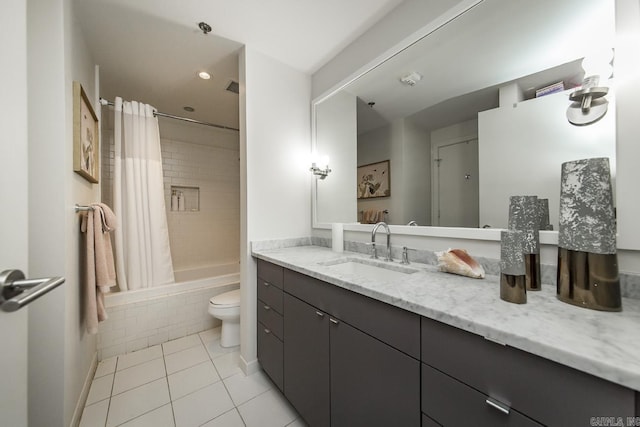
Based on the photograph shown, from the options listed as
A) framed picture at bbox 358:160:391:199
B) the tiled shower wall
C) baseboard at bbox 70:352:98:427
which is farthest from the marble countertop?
the tiled shower wall

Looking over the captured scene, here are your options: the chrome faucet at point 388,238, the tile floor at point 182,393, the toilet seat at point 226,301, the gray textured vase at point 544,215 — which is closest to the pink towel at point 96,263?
the tile floor at point 182,393

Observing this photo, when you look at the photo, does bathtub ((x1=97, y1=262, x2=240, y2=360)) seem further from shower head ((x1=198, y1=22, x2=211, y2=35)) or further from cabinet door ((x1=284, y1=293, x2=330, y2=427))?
shower head ((x1=198, y1=22, x2=211, y2=35))

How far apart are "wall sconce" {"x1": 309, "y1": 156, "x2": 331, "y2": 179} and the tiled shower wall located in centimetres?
203

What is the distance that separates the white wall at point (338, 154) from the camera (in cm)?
180

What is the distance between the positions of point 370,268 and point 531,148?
3.18ft

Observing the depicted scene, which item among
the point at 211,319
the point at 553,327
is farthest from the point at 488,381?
the point at 211,319

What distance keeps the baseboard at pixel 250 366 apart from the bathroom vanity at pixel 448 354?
517mm

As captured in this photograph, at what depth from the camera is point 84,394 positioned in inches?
54.2

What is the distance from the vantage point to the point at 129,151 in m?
2.15

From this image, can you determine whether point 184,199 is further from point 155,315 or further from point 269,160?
point 269,160

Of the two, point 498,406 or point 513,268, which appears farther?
point 513,268

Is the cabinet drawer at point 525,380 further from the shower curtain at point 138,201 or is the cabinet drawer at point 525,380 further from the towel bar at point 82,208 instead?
the shower curtain at point 138,201

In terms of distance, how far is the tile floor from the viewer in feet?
4.17

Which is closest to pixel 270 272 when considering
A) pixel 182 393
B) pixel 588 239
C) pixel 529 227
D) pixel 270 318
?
Answer: pixel 270 318
